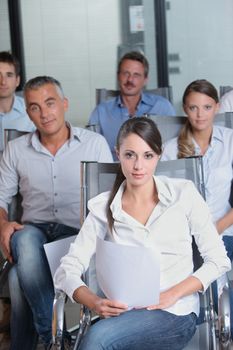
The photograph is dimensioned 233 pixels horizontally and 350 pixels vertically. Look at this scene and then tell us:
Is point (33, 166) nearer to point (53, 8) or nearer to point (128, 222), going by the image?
point (128, 222)

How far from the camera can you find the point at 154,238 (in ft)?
6.81

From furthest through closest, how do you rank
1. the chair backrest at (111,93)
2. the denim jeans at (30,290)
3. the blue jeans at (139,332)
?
1. the chair backrest at (111,93)
2. the denim jeans at (30,290)
3. the blue jeans at (139,332)

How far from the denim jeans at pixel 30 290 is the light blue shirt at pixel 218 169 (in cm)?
68

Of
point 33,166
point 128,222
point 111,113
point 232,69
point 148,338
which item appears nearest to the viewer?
point 148,338

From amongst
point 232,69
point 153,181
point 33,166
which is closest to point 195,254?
point 153,181

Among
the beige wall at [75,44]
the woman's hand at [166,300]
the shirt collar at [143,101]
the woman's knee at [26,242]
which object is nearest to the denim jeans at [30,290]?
the woman's knee at [26,242]

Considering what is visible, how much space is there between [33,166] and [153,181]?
0.88m

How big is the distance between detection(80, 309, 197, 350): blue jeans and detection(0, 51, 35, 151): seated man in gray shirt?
2164mm

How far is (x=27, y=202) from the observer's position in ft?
9.71

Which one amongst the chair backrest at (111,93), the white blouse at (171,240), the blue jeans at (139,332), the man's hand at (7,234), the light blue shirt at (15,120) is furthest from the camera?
the chair backrest at (111,93)

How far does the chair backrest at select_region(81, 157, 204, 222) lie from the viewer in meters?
2.42

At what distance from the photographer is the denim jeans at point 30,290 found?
8.30ft

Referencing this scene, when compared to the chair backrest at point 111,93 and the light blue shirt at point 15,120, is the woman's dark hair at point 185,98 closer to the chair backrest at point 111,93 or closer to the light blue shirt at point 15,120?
the light blue shirt at point 15,120

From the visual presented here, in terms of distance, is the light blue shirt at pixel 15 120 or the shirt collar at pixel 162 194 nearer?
the shirt collar at pixel 162 194
